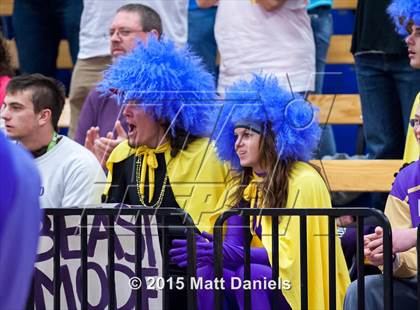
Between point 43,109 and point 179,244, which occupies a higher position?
point 43,109

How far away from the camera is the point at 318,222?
446 cm

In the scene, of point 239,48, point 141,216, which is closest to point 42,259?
point 141,216

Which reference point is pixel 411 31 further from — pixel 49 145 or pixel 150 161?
pixel 49 145

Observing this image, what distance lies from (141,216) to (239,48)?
243cm

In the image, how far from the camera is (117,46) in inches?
240

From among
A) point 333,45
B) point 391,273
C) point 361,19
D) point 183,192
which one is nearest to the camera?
point 391,273

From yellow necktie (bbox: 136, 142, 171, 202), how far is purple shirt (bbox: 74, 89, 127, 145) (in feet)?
2.26

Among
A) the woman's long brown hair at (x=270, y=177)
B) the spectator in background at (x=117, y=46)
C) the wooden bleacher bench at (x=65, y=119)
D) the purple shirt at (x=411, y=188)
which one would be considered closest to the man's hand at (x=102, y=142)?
the spectator in background at (x=117, y=46)

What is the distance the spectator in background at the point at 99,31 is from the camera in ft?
21.9

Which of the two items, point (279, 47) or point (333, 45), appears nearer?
point (279, 47)

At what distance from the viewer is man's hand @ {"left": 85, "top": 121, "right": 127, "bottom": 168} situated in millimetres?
5508

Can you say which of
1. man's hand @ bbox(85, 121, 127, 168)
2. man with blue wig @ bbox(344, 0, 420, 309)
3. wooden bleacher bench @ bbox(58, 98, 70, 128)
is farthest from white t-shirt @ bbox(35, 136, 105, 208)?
wooden bleacher bench @ bbox(58, 98, 70, 128)

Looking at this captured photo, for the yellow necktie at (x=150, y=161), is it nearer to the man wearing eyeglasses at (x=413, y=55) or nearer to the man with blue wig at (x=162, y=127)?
the man with blue wig at (x=162, y=127)

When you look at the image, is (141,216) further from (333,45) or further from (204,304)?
(333,45)
